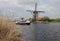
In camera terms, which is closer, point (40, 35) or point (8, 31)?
point (8, 31)

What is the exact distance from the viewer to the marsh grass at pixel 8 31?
11839 millimetres

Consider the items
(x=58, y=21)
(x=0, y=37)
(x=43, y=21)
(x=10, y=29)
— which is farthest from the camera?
(x=58, y=21)

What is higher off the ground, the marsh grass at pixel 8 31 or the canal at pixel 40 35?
the marsh grass at pixel 8 31

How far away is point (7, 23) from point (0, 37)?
134 cm

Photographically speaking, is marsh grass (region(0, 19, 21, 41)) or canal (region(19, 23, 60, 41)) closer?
marsh grass (region(0, 19, 21, 41))

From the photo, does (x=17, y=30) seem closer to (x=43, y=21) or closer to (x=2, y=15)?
(x=2, y=15)

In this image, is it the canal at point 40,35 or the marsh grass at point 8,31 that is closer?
the marsh grass at point 8,31

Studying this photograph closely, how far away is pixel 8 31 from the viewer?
12320 mm

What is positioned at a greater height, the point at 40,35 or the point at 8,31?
the point at 8,31

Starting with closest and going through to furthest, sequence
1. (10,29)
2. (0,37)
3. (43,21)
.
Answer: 1. (0,37)
2. (10,29)
3. (43,21)

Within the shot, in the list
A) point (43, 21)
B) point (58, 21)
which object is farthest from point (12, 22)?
point (58, 21)

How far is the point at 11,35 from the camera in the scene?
475 inches

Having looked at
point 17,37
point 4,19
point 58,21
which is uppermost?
point 4,19

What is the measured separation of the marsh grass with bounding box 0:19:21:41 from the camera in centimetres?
1184
